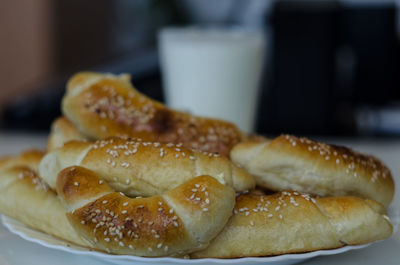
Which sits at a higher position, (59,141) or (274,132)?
(59,141)

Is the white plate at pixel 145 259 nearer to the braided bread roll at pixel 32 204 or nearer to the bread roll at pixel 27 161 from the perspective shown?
the braided bread roll at pixel 32 204

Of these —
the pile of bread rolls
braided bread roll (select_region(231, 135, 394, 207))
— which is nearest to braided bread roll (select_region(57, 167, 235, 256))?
the pile of bread rolls

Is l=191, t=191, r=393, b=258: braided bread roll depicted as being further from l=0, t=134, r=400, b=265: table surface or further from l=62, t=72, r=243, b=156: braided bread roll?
l=62, t=72, r=243, b=156: braided bread roll

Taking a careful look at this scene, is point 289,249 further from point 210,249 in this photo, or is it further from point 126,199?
point 126,199

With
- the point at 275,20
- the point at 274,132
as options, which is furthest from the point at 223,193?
the point at 275,20

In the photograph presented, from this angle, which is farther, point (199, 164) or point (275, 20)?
point (275, 20)

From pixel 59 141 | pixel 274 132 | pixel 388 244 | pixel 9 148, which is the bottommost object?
pixel 274 132

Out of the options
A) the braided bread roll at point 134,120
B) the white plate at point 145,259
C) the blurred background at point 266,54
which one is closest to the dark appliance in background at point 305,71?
the blurred background at point 266,54
